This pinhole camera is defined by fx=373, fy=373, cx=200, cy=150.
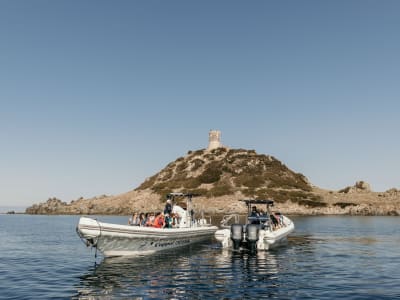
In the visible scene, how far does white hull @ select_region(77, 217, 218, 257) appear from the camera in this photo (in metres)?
24.1

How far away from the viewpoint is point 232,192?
124688 mm

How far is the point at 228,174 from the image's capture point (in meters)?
143

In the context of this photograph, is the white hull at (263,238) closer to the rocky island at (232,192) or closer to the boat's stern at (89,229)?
the boat's stern at (89,229)

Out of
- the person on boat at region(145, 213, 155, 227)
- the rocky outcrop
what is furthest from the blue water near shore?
the rocky outcrop

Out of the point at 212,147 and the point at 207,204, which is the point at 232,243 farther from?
the point at 212,147

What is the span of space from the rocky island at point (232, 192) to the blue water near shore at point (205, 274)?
3058 inches

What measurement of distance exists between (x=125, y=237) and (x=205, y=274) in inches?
260

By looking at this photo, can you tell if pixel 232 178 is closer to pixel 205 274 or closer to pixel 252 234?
pixel 252 234

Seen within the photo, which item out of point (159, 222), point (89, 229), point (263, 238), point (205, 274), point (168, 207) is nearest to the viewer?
point (205, 274)

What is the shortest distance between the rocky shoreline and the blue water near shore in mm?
78644

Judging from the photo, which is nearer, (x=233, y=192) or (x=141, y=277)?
(x=141, y=277)

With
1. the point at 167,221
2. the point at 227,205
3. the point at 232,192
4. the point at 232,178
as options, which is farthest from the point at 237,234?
the point at 232,178

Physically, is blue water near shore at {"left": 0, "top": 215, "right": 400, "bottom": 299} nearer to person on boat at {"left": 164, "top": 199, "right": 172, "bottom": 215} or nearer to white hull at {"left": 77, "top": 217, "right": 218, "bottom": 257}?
white hull at {"left": 77, "top": 217, "right": 218, "bottom": 257}

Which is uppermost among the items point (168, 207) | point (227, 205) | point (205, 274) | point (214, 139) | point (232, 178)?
point (214, 139)
